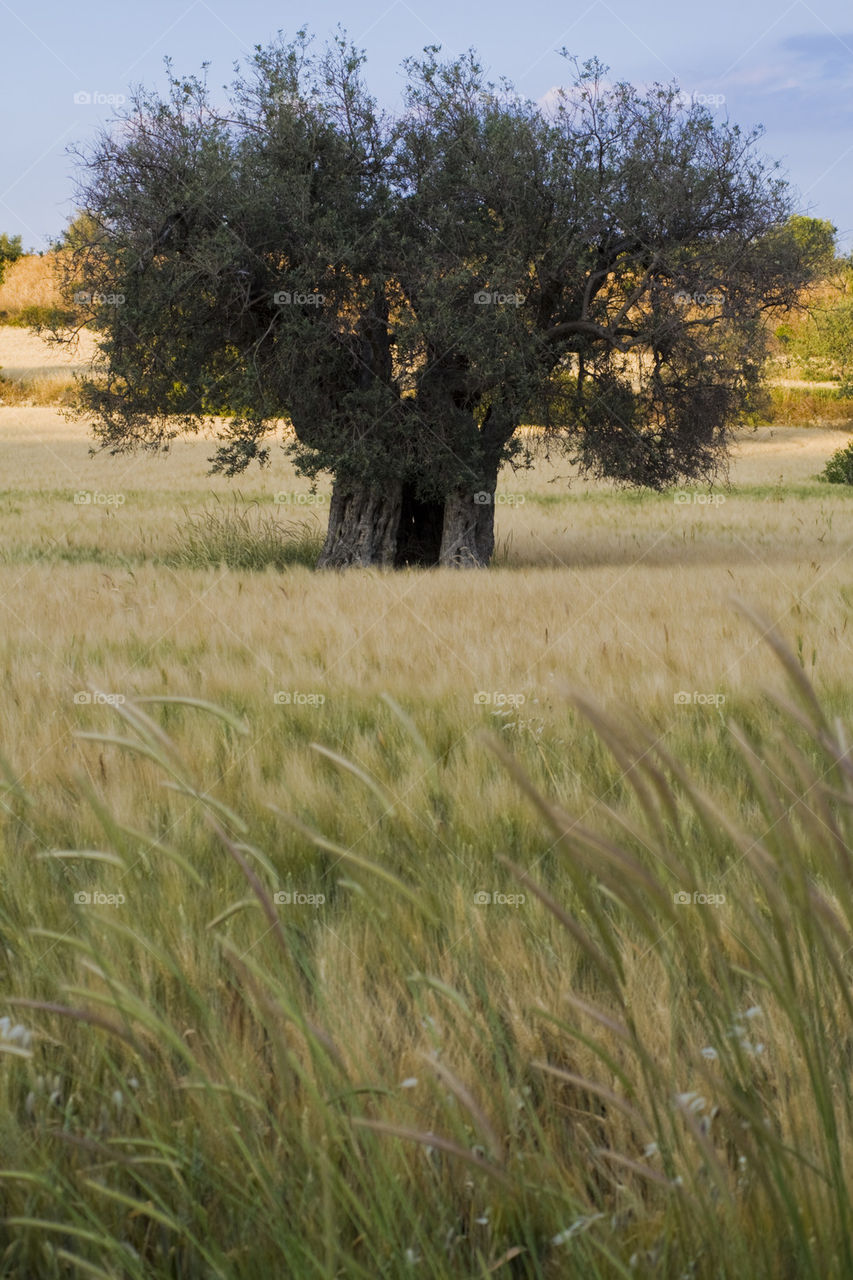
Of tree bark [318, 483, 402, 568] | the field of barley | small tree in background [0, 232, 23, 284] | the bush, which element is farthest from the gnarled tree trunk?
small tree in background [0, 232, 23, 284]

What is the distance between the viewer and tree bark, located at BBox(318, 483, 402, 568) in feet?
48.9

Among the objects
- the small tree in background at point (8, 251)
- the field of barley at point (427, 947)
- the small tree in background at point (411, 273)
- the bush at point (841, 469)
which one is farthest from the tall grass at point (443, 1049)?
the small tree in background at point (8, 251)

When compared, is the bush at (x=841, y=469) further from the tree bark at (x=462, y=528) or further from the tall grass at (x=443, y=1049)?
the tall grass at (x=443, y=1049)

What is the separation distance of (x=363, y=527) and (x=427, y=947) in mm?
12737

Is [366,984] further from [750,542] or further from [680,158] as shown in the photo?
[750,542]

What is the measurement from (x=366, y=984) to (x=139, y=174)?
44.3 ft

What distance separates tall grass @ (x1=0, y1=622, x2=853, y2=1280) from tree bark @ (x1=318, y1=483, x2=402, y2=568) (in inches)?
466

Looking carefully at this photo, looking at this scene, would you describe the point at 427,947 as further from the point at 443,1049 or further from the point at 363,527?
the point at 363,527

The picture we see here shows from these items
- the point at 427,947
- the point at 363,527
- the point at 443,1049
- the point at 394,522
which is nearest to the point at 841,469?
the point at 394,522

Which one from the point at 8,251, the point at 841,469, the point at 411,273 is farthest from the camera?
the point at 8,251

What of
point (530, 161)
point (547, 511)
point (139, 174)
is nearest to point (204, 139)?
point (139, 174)

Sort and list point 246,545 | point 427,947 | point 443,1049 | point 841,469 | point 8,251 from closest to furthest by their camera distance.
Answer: point 443,1049 < point 427,947 < point 246,545 < point 841,469 < point 8,251

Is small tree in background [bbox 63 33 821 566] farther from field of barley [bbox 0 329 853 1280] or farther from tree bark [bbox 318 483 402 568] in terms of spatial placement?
field of barley [bbox 0 329 853 1280]

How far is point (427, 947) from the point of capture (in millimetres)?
2457
